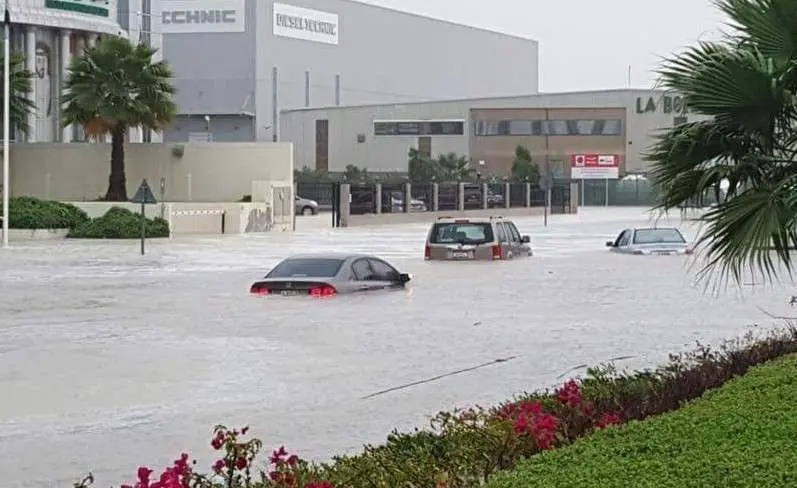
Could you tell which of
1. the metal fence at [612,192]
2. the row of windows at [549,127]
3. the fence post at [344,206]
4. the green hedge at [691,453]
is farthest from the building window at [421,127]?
the green hedge at [691,453]

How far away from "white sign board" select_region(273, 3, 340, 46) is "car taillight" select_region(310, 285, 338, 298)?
89.3 meters

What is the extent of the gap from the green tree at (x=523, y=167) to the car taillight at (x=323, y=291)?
81860 mm

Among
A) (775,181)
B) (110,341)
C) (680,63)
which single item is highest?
(680,63)

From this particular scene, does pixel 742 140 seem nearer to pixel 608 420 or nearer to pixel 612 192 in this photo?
pixel 608 420

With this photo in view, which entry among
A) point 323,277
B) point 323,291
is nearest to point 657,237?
point 323,277

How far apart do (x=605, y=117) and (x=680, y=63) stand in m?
107

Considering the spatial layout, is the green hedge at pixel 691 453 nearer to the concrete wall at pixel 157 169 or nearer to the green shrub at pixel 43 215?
the green shrub at pixel 43 215

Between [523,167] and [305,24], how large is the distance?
68.8ft

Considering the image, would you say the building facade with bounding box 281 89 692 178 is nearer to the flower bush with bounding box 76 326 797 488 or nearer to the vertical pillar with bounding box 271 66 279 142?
the vertical pillar with bounding box 271 66 279 142

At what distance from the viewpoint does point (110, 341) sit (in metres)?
21.2

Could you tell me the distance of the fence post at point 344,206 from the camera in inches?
2739

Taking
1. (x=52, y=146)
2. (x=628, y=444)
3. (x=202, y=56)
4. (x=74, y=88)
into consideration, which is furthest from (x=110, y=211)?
(x=202, y=56)

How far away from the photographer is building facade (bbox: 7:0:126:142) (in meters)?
65.6

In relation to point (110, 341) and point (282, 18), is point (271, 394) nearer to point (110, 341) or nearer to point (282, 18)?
point (110, 341)
